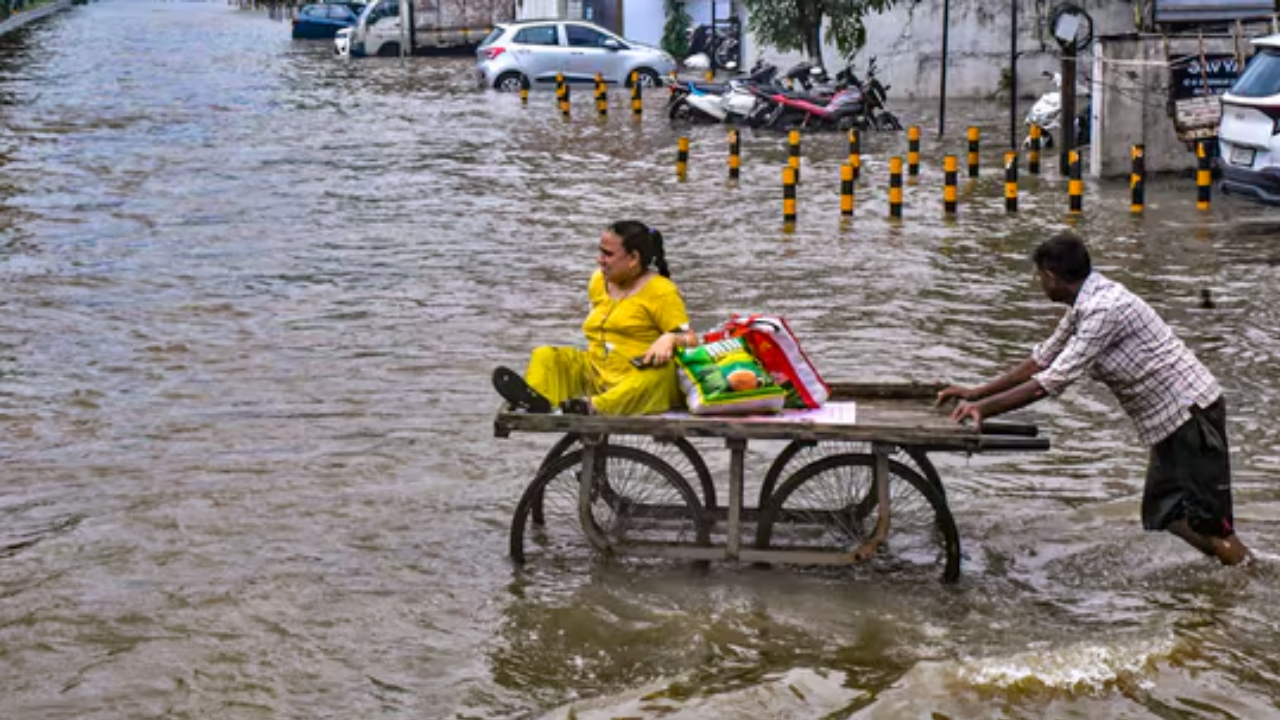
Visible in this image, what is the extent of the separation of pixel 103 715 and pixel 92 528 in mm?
2422

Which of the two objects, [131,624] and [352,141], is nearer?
[131,624]

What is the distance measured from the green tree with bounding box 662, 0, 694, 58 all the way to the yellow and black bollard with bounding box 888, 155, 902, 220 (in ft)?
76.6

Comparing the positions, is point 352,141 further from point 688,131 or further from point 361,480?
point 361,480

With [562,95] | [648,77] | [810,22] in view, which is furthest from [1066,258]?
[648,77]

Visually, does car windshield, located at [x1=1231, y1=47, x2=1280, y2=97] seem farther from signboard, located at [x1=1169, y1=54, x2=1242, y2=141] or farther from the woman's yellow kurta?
the woman's yellow kurta

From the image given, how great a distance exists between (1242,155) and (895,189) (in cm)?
329

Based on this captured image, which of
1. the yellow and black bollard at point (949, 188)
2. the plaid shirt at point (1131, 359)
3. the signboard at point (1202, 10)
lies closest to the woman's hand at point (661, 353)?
the plaid shirt at point (1131, 359)

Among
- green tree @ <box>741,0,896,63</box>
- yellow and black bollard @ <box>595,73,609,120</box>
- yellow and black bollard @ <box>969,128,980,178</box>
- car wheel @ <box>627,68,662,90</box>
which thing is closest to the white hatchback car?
yellow and black bollard @ <box>969,128,980,178</box>

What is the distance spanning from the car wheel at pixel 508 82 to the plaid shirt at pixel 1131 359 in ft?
94.9

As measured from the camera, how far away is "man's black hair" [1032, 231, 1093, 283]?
7664mm

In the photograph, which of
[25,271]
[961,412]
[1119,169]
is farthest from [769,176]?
[961,412]

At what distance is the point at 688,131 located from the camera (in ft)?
92.8

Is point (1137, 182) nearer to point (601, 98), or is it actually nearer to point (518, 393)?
point (518, 393)

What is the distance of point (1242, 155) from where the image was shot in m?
17.8
